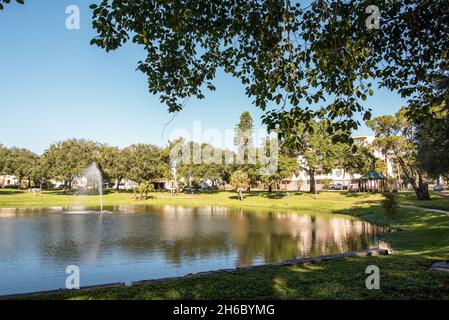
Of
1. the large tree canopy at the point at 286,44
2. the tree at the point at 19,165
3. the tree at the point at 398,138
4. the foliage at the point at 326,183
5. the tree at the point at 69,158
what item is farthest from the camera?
the tree at the point at 19,165

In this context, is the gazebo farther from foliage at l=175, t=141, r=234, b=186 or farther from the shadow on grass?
the shadow on grass

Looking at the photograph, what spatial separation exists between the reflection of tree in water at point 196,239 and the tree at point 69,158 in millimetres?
46249

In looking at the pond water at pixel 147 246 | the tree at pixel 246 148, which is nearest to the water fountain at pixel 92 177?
the tree at pixel 246 148

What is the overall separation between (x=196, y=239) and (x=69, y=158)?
62.3 meters

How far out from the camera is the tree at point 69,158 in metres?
76.0

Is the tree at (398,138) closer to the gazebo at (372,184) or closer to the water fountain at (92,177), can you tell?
the gazebo at (372,184)

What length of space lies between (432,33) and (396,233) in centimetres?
1817

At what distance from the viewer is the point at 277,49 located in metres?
8.23

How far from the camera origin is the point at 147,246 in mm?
21188

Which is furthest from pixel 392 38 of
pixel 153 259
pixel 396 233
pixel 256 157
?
pixel 256 157

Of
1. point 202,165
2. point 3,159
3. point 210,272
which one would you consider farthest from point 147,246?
point 3,159

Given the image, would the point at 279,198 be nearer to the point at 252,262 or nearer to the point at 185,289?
the point at 252,262

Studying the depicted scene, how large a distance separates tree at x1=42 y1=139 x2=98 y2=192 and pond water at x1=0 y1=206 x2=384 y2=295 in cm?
4530

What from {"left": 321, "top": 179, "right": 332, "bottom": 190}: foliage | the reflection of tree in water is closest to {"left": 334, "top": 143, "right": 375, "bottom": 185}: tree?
{"left": 321, "top": 179, "right": 332, "bottom": 190}: foliage
